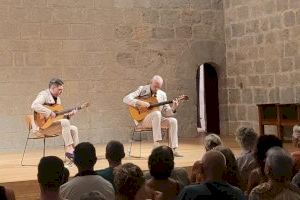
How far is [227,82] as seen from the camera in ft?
36.1

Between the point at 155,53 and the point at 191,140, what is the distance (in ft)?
5.69

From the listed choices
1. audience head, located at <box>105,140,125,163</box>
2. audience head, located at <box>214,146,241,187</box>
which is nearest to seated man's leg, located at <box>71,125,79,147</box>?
audience head, located at <box>105,140,125,163</box>

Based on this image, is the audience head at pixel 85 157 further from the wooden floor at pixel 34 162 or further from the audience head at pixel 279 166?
the wooden floor at pixel 34 162

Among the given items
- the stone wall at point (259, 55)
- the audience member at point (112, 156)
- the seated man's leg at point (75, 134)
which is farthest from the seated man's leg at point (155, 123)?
the audience member at point (112, 156)

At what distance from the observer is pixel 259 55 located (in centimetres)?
1022

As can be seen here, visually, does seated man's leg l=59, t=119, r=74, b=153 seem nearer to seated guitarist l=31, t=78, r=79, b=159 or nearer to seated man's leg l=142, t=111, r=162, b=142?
A: seated guitarist l=31, t=78, r=79, b=159

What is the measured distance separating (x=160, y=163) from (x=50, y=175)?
71 cm

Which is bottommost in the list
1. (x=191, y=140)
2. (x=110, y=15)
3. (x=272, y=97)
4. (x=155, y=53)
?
(x=191, y=140)

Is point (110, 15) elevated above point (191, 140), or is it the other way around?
point (110, 15)

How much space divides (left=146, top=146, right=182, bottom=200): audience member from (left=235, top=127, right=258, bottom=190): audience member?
101 cm

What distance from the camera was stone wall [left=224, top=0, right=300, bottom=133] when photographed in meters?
9.46

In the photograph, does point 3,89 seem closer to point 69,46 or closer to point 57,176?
point 69,46

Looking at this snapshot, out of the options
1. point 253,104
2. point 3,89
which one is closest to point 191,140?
point 253,104

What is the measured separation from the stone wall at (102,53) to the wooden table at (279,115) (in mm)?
1843
